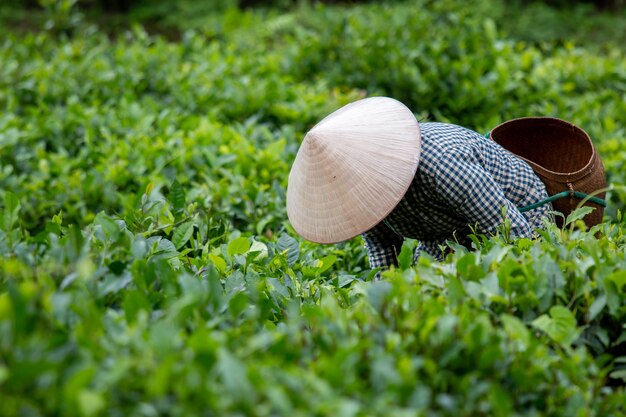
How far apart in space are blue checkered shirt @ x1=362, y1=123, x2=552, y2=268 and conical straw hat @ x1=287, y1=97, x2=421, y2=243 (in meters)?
0.15

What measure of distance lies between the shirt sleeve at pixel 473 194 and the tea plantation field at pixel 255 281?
14 cm

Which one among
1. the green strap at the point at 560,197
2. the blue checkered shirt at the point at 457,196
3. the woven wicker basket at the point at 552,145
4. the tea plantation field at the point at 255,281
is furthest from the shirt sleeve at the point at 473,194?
the woven wicker basket at the point at 552,145

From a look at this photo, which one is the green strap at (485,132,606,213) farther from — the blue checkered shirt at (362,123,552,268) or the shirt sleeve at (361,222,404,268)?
the shirt sleeve at (361,222,404,268)

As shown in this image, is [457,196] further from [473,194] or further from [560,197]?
[560,197]

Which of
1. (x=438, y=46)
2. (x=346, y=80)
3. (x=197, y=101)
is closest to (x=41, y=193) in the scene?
(x=197, y=101)

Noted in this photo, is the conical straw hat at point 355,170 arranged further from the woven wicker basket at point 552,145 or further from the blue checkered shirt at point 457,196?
the woven wicker basket at point 552,145

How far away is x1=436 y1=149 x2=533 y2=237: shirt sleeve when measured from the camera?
104 inches

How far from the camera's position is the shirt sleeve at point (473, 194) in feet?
8.63

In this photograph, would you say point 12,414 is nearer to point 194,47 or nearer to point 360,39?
point 360,39

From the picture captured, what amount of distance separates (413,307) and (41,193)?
2.82 meters

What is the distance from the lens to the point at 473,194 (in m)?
2.63

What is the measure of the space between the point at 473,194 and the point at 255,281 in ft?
2.80

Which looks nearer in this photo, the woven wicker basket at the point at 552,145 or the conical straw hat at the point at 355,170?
the conical straw hat at the point at 355,170

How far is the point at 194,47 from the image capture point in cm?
661
